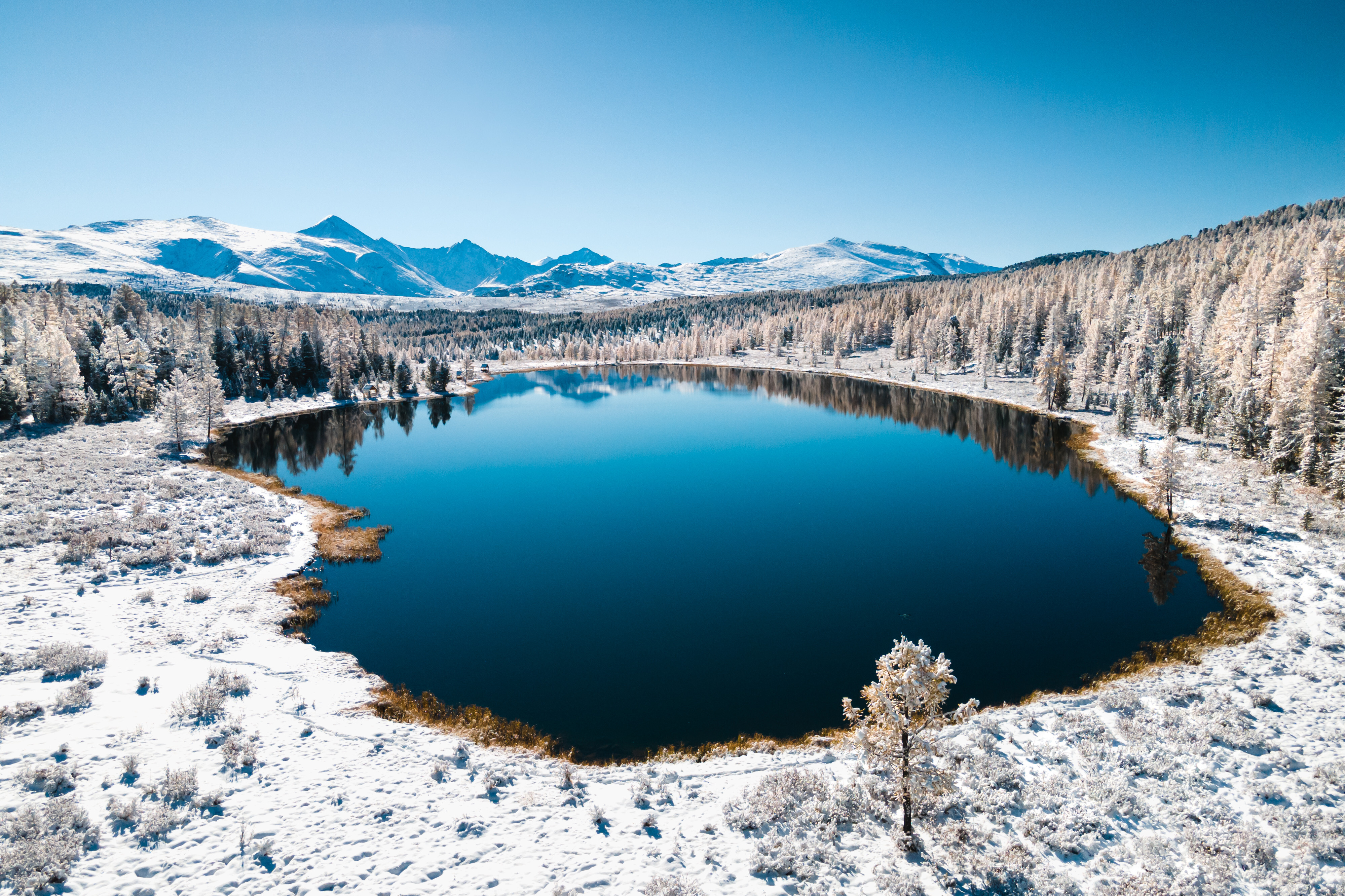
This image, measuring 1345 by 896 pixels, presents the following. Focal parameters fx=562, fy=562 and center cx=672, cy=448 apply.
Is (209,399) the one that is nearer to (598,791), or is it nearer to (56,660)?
(56,660)

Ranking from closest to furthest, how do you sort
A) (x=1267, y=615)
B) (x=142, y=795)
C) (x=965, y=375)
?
(x=142, y=795) < (x=1267, y=615) < (x=965, y=375)

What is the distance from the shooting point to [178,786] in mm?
14508

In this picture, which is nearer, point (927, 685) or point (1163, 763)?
point (927, 685)

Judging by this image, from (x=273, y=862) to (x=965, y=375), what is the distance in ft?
435

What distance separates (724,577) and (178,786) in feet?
76.6

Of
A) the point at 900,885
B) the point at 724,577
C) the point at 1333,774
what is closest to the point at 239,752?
the point at 900,885

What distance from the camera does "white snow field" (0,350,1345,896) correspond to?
490 inches

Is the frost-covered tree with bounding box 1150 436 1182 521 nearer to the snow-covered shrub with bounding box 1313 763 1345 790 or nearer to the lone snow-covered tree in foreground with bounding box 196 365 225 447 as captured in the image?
the snow-covered shrub with bounding box 1313 763 1345 790

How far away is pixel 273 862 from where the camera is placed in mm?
12773

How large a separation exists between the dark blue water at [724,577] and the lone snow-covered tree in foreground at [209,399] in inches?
169

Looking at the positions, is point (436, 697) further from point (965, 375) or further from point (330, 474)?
point (965, 375)

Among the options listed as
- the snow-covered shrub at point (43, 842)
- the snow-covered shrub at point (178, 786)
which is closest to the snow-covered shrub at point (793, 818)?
the snow-covered shrub at point (178, 786)

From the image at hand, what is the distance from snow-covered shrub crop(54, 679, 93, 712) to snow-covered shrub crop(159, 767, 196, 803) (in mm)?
5951

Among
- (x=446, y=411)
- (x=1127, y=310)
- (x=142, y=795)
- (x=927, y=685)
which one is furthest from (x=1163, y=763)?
(x=1127, y=310)
